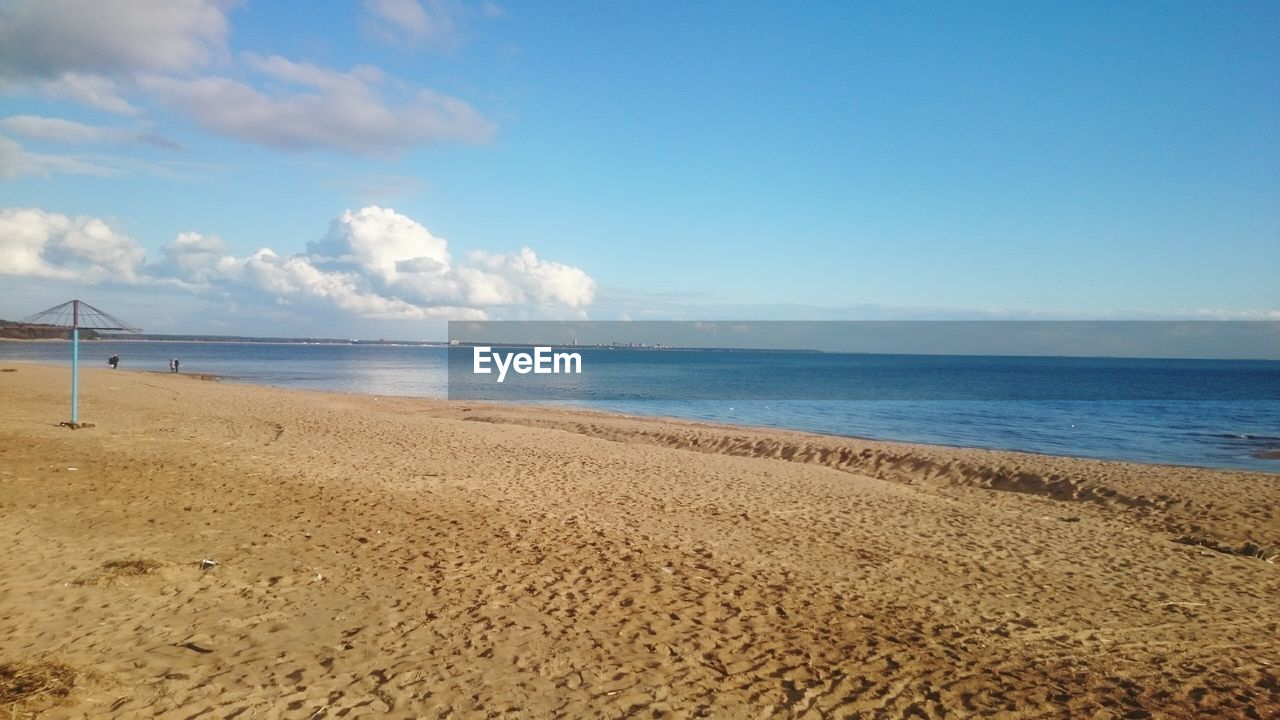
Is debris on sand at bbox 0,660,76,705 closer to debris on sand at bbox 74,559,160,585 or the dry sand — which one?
the dry sand

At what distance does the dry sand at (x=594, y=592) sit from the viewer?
5508 mm

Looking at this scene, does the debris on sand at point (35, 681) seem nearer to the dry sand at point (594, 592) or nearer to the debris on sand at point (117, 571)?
the dry sand at point (594, 592)

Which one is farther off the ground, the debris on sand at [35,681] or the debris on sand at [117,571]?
the debris on sand at [35,681]

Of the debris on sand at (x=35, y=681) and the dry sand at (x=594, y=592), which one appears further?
the dry sand at (x=594, y=592)

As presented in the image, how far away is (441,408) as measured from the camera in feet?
115

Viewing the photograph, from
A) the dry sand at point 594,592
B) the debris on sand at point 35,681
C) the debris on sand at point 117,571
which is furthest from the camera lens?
the debris on sand at point 117,571

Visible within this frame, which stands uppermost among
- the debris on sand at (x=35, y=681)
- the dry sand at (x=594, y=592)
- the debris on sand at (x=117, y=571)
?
the debris on sand at (x=35, y=681)

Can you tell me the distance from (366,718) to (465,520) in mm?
5655

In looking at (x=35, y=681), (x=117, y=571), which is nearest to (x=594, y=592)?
(x=35, y=681)

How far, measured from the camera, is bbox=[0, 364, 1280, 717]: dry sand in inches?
217

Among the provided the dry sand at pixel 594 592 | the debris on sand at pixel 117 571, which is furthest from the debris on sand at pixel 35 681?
the debris on sand at pixel 117 571

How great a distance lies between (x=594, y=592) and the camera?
7.70m

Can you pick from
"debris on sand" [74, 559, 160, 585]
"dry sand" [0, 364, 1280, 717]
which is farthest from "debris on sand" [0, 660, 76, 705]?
"debris on sand" [74, 559, 160, 585]

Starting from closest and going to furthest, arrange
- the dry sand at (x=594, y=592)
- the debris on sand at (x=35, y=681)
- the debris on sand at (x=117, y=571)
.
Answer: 1. the debris on sand at (x=35, y=681)
2. the dry sand at (x=594, y=592)
3. the debris on sand at (x=117, y=571)
